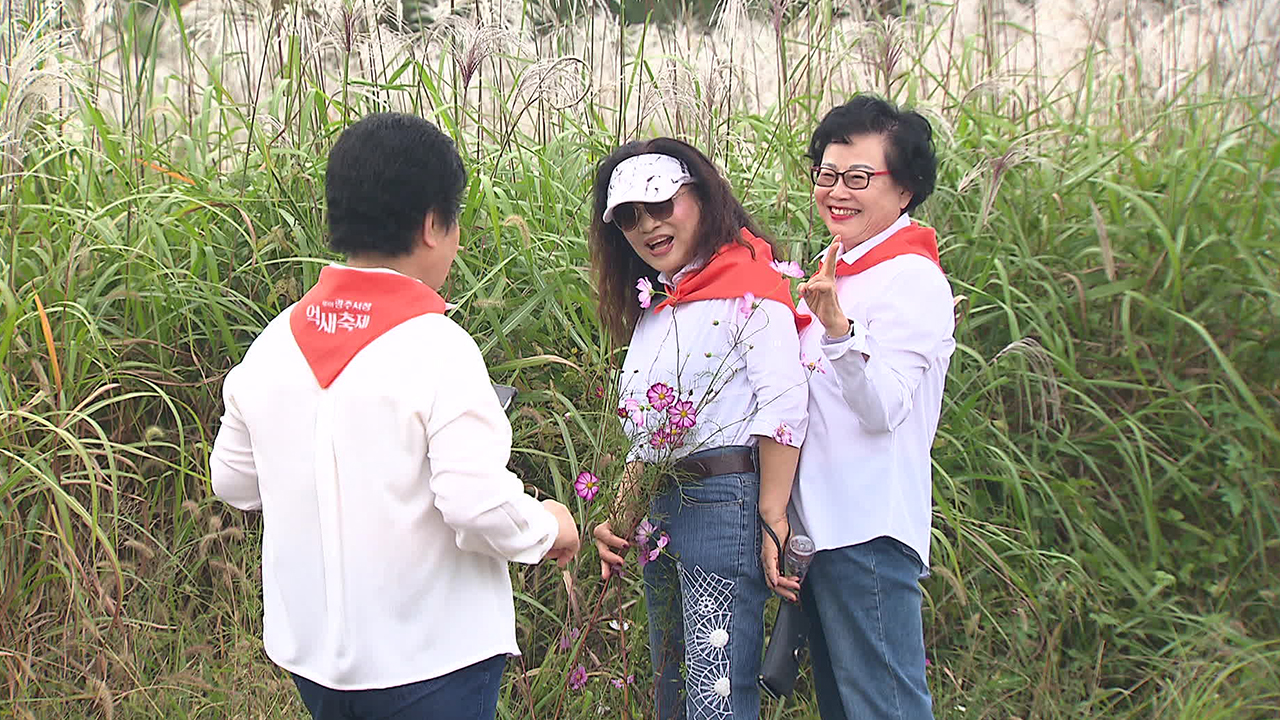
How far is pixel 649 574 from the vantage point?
102 inches

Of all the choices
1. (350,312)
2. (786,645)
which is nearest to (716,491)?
(786,645)

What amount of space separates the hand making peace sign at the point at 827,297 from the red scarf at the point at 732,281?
0.27m

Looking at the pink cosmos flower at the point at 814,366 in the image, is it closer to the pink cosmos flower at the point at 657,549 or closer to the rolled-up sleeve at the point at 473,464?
the pink cosmos flower at the point at 657,549

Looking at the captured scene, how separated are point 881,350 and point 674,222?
521mm

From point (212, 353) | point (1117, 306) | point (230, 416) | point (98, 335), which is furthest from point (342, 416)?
point (1117, 306)

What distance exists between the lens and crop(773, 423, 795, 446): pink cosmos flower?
2.29 metres

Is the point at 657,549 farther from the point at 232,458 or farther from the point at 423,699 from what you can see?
the point at 232,458

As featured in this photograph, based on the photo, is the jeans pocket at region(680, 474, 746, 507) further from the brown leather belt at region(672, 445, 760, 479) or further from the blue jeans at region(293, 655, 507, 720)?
the blue jeans at region(293, 655, 507, 720)

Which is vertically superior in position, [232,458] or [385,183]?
[385,183]

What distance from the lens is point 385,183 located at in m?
1.83

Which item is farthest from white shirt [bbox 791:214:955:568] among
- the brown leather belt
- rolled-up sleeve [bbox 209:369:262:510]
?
rolled-up sleeve [bbox 209:369:262:510]

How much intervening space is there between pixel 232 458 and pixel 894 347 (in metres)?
1.26

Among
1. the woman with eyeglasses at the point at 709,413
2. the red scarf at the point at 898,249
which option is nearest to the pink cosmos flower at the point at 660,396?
the woman with eyeglasses at the point at 709,413

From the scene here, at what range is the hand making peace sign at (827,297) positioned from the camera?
2.09 meters
